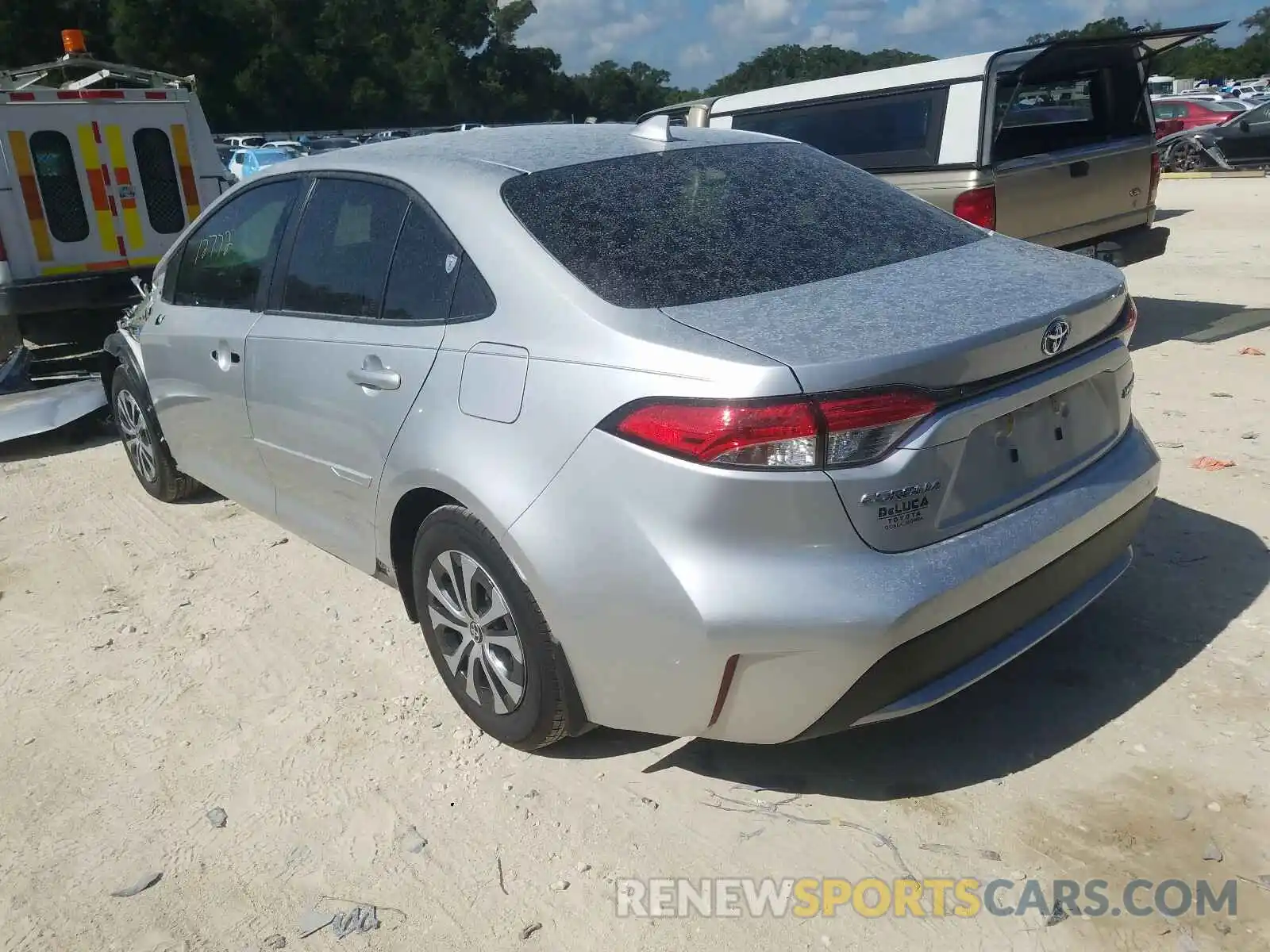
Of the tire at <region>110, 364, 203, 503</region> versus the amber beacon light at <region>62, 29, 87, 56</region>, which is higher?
the amber beacon light at <region>62, 29, 87, 56</region>

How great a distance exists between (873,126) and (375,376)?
200 inches

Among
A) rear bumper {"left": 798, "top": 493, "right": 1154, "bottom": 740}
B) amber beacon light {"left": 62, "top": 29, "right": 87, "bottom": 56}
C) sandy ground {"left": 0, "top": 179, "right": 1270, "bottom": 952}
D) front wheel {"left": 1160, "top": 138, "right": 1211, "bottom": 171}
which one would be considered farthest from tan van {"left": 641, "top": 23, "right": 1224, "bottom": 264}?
front wheel {"left": 1160, "top": 138, "right": 1211, "bottom": 171}

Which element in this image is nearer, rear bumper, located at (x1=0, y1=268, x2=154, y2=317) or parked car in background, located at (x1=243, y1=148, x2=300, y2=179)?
rear bumper, located at (x1=0, y1=268, x2=154, y2=317)

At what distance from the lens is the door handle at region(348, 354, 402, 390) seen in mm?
3124

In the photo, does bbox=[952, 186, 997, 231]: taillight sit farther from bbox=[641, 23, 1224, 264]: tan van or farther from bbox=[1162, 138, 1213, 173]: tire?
bbox=[1162, 138, 1213, 173]: tire

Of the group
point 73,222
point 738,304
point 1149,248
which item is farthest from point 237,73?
point 738,304

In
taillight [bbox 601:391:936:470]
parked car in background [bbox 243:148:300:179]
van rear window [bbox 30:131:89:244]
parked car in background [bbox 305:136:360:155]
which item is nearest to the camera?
taillight [bbox 601:391:936:470]

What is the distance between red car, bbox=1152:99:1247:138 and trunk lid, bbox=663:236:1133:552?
960 inches

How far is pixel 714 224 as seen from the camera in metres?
3.01

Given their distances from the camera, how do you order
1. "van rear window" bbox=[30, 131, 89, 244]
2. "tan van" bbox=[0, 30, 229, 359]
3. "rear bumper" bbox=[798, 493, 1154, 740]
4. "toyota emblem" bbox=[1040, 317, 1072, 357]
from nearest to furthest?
"rear bumper" bbox=[798, 493, 1154, 740], "toyota emblem" bbox=[1040, 317, 1072, 357], "tan van" bbox=[0, 30, 229, 359], "van rear window" bbox=[30, 131, 89, 244]

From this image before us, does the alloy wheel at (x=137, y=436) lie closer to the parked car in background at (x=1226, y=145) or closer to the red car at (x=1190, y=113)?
the parked car in background at (x=1226, y=145)

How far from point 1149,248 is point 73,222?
7738mm

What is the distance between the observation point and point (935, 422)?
240 cm

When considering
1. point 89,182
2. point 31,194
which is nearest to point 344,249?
point 31,194
